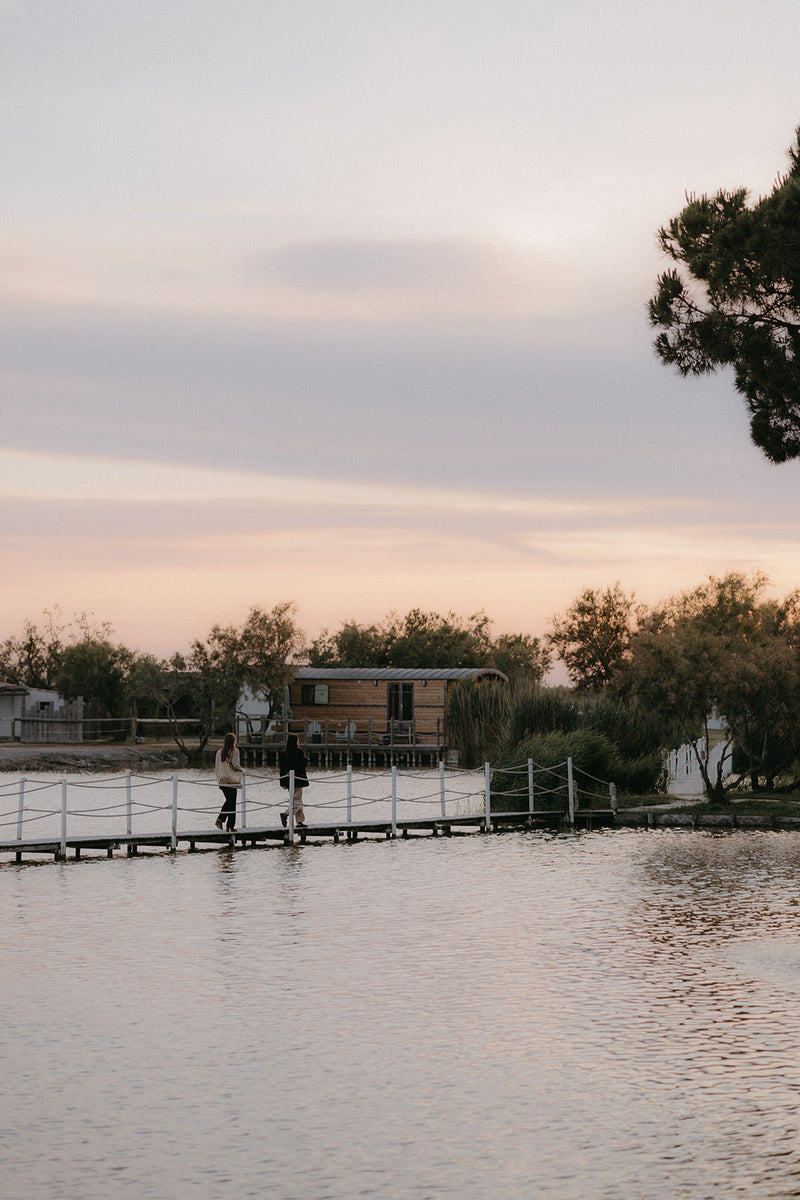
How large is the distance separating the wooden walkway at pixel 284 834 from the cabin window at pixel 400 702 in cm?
3815

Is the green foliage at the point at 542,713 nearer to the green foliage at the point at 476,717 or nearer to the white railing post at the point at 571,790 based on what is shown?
the white railing post at the point at 571,790

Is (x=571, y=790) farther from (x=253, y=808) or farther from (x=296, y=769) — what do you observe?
(x=253, y=808)

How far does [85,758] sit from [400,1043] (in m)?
53.0

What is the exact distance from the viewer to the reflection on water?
269 inches

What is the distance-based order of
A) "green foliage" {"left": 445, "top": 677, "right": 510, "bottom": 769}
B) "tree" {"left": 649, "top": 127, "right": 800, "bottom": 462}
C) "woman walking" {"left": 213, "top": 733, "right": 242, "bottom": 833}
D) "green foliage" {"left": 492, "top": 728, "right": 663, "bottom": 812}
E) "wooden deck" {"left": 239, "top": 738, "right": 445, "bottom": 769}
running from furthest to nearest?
"wooden deck" {"left": 239, "top": 738, "right": 445, "bottom": 769} < "green foliage" {"left": 445, "top": 677, "right": 510, "bottom": 769} < "green foliage" {"left": 492, "top": 728, "right": 663, "bottom": 812} < "woman walking" {"left": 213, "top": 733, "right": 242, "bottom": 833} < "tree" {"left": 649, "top": 127, "right": 800, "bottom": 462}

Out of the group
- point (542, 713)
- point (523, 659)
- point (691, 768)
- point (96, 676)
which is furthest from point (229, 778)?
point (523, 659)

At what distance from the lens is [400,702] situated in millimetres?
Answer: 69562

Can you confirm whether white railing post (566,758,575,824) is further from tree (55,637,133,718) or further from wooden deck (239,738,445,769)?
tree (55,637,133,718)

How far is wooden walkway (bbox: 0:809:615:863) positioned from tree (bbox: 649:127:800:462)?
10.4m

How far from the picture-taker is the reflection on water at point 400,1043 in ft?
22.4

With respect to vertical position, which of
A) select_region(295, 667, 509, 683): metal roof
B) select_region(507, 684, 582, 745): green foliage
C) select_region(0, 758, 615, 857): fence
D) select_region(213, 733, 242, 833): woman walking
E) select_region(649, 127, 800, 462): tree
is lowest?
select_region(0, 758, 615, 857): fence

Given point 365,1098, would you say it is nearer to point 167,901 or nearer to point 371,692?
point 167,901

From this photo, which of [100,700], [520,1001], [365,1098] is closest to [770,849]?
[520,1001]

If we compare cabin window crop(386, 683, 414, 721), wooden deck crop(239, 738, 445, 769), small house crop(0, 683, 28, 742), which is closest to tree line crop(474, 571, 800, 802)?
wooden deck crop(239, 738, 445, 769)
